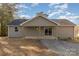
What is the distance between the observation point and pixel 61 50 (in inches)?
771

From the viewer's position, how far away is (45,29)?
1959 cm

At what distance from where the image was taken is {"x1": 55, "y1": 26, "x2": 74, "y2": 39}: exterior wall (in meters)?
19.5

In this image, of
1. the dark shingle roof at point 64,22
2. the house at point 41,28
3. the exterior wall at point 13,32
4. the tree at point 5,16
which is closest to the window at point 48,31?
the house at point 41,28

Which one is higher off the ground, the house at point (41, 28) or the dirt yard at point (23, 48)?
the house at point (41, 28)

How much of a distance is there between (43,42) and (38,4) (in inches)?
24.8

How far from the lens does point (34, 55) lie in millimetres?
19547

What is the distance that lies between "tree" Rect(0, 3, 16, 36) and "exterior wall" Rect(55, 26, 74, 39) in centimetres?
79

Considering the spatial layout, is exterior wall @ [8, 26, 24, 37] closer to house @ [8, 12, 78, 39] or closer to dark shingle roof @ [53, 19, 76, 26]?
house @ [8, 12, 78, 39]

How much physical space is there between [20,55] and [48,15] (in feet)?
2.61

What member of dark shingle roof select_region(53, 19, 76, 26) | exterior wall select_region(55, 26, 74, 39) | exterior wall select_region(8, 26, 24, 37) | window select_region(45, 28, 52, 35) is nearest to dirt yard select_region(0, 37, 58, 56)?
exterior wall select_region(8, 26, 24, 37)

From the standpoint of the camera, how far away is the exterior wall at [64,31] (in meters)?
19.5

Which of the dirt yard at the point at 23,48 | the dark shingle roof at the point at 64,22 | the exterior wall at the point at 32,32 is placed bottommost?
the dirt yard at the point at 23,48

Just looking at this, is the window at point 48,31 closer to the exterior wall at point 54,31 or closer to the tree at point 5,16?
the exterior wall at point 54,31

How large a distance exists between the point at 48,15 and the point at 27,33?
46 centimetres
